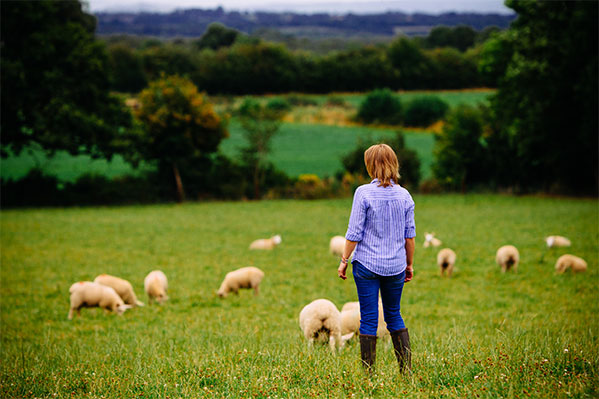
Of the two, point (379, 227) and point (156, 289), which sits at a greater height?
point (379, 227)

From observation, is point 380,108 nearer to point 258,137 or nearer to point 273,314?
point 258,137

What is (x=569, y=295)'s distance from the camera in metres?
11.1

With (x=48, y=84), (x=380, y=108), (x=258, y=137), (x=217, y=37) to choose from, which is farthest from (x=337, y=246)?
(x=217, y=37)

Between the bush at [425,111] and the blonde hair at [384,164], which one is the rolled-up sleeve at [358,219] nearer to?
the blonde hair at [384,164]

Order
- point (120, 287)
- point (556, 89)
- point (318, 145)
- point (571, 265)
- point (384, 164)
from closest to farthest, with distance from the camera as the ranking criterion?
point (384, 164) < point (120, 287) < point (571, 265) < point (556, 89) < point (318, 145)

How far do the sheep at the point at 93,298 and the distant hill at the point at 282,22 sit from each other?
305 feet

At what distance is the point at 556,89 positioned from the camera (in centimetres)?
2838

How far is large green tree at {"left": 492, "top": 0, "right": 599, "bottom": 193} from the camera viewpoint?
88.0ft

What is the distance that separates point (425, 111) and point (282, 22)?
96.6 m

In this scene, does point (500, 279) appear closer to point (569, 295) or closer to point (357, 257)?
point (569, 295)

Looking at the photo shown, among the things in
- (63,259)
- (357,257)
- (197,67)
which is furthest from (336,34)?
(357,257)

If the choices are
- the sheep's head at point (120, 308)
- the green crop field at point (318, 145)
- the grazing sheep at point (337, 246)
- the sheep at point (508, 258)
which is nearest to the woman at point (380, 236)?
the sheep's head at point (120, 308)

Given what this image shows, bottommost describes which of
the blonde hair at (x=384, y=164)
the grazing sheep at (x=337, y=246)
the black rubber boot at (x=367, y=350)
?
the grazing sheep at (x=337, y=246)

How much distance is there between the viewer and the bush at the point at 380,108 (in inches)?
2638
